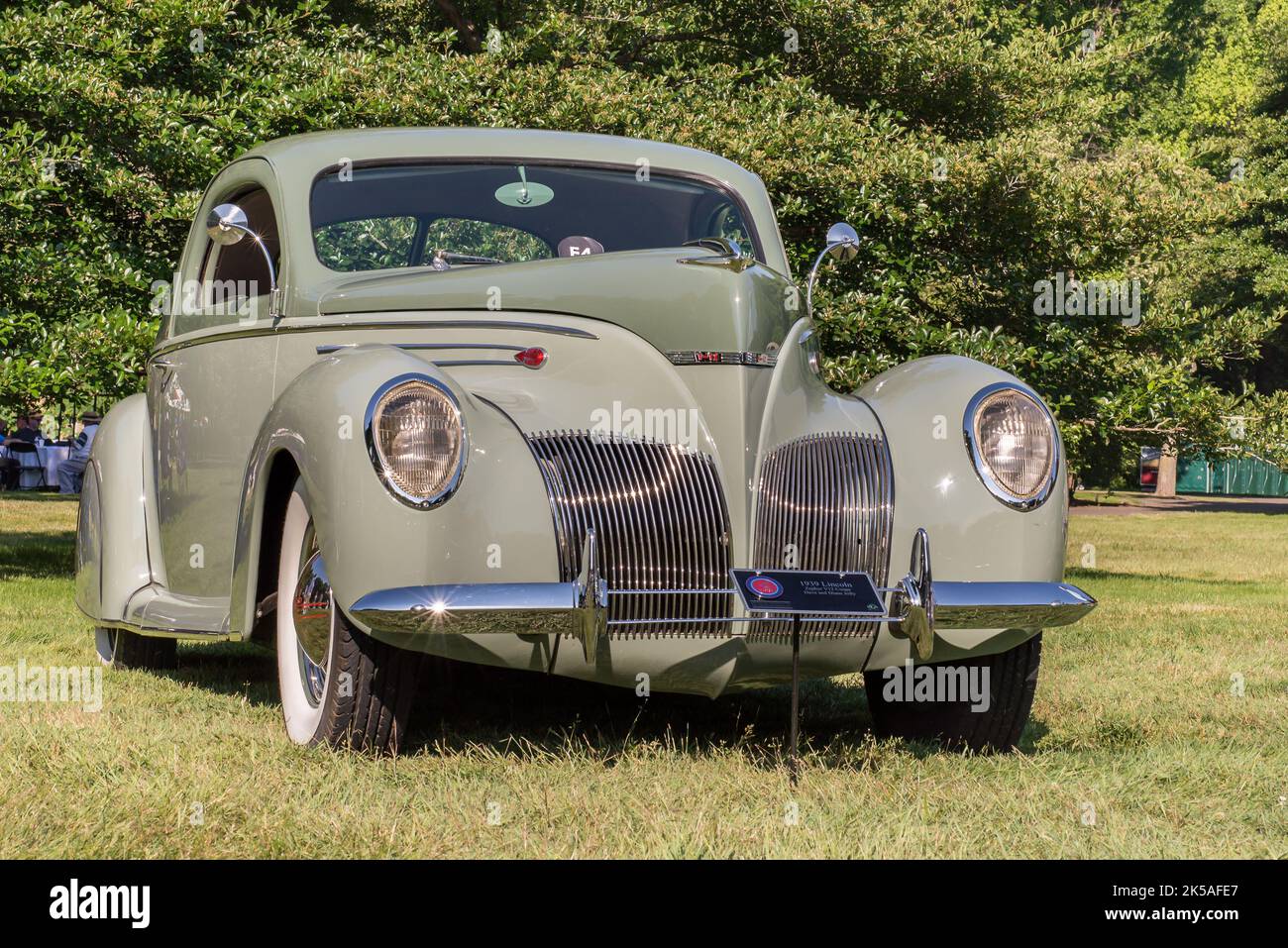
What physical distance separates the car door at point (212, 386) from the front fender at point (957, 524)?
2.01 m

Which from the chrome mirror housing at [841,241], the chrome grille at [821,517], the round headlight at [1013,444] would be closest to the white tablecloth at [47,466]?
the chrome mirror housing at [841,241]

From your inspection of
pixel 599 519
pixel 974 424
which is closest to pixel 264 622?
pixel 599 519

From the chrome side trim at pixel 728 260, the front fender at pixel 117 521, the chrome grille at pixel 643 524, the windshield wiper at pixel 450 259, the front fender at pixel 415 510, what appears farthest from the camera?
the front fender at pixel 117 521

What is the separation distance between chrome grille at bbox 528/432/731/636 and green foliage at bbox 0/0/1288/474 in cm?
619

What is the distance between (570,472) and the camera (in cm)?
367

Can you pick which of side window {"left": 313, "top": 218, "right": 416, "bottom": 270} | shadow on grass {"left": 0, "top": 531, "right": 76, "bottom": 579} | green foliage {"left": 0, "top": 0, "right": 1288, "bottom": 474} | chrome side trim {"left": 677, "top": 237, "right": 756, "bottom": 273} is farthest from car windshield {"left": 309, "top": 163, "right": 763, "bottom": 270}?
shadow on grass {"left": 0, "top": 531, "right": 76, "bottom": 579}

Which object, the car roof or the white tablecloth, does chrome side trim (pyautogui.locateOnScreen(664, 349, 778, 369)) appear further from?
the white tablecloth

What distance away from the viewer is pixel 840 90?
38.6ft

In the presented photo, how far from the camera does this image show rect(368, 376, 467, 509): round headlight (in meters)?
3.49

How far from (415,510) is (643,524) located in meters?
0.58

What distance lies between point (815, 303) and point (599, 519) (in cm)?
677

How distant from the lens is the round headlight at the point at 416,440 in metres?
3.49

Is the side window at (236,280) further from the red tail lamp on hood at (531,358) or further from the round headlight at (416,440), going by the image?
the round headlight at (416,440)

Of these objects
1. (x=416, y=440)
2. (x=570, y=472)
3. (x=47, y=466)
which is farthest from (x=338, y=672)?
(x=47, y=466)
